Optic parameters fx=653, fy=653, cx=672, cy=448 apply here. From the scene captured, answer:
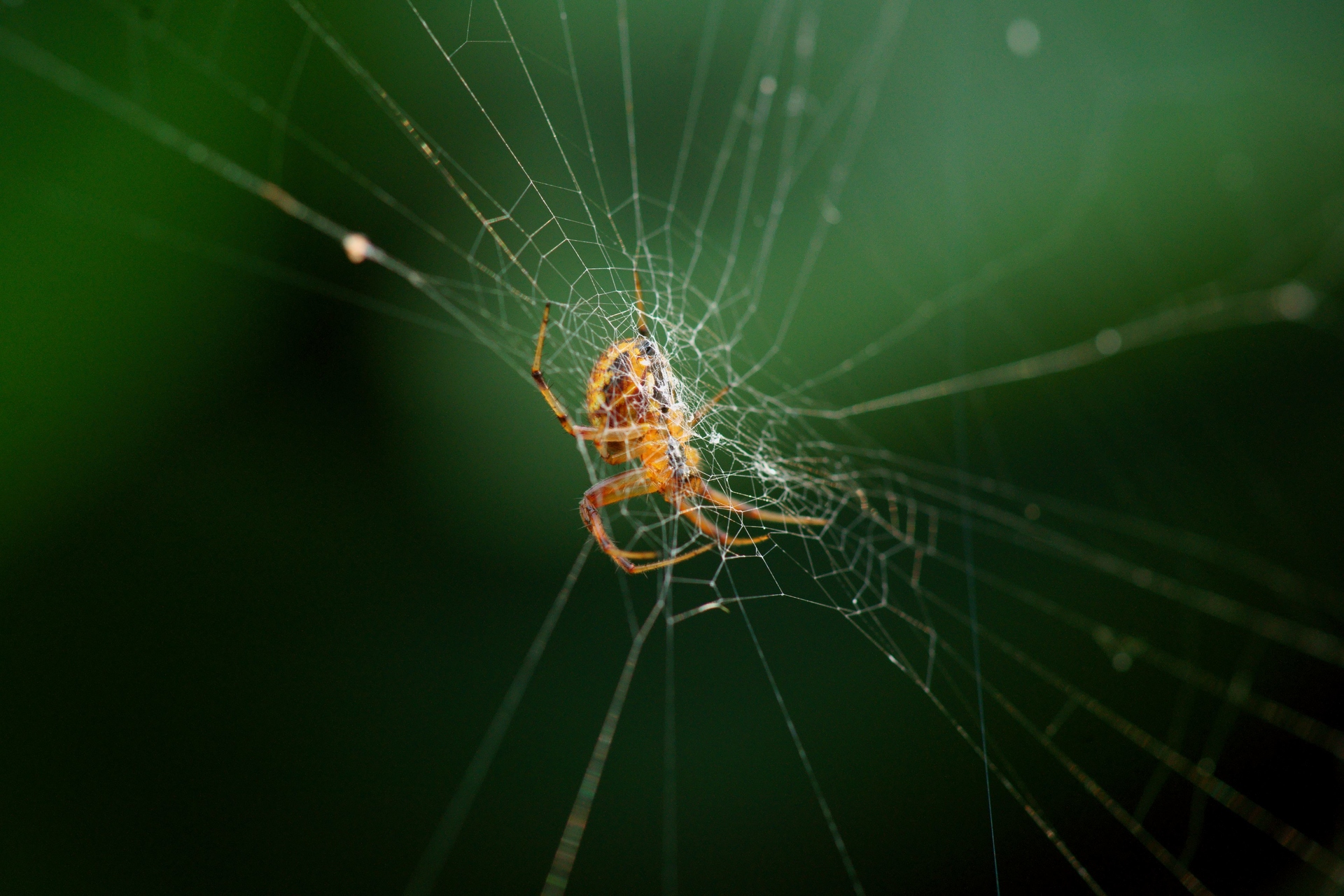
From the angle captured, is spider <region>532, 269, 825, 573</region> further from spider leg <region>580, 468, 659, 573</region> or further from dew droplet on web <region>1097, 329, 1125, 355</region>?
dew droplet on web <region>1097, 329, 1125, 355</region>

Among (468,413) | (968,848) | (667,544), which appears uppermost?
(468,413)

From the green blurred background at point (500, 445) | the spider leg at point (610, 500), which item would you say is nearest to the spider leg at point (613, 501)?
the spider leg at point (610, 500)

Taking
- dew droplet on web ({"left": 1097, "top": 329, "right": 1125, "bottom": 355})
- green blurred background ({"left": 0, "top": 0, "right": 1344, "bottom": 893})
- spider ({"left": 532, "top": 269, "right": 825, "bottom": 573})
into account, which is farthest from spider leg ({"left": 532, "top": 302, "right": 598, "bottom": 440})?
dew droplet on web ({"left": 1097, "top": 329, "right": 1125, "bottom": 355})

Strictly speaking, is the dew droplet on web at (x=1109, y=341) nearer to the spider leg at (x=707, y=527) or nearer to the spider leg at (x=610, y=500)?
the spider leg at (x=707, y=527)

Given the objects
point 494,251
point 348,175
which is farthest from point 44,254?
point 494,251

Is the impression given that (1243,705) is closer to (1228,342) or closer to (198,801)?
(1228,342)

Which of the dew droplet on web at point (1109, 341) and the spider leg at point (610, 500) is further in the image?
the spider leg at point (610, 500)
